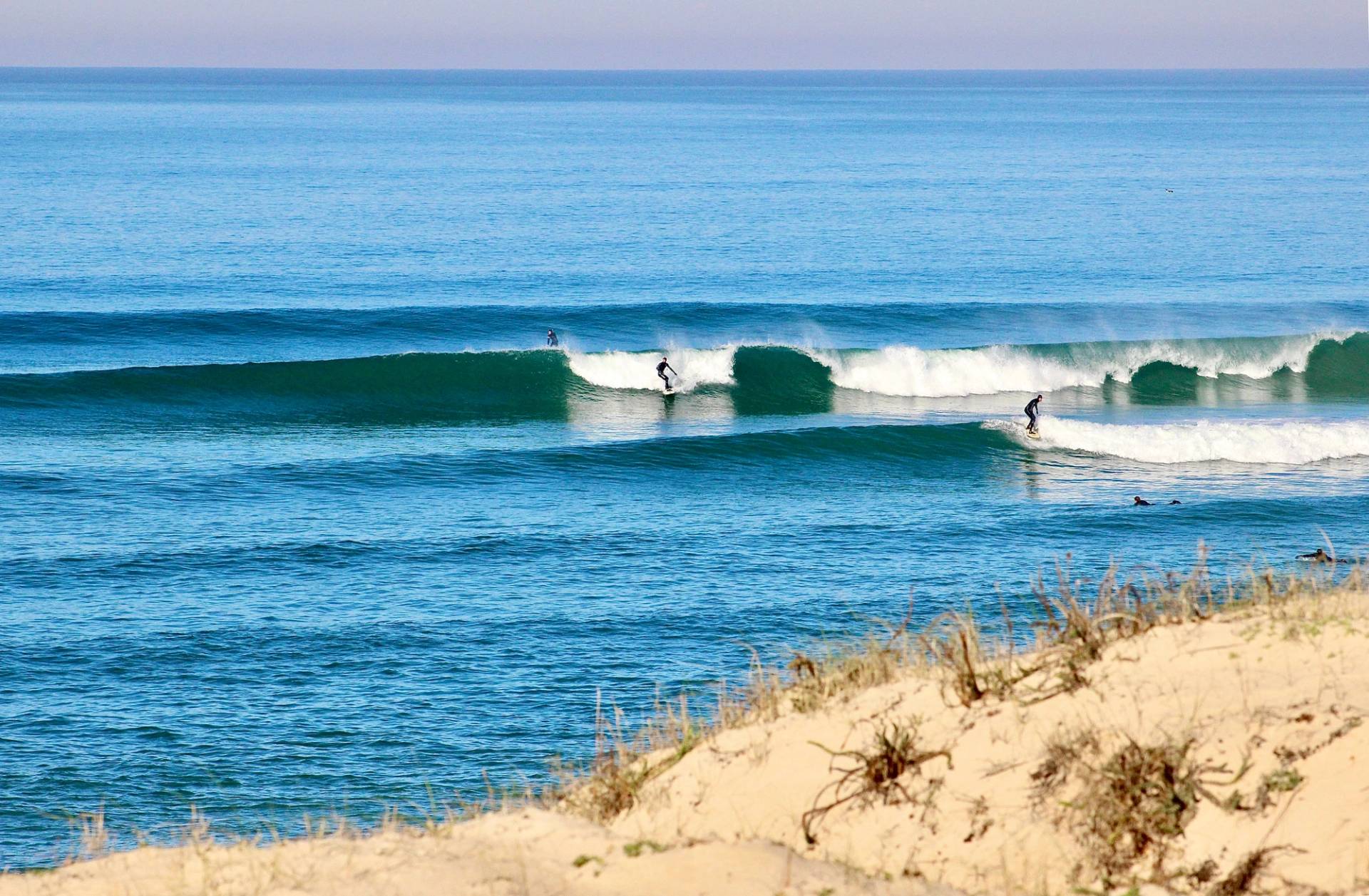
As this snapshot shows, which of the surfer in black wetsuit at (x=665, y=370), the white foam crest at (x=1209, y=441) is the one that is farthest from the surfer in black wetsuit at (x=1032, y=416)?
the surfer in black wetsuit at (x=665, y=370)

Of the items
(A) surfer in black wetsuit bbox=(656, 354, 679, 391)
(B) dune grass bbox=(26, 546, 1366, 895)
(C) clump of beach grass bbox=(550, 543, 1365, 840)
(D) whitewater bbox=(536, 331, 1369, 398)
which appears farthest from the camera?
(D) whitewater bbox=(536, 331, 1369, 398)

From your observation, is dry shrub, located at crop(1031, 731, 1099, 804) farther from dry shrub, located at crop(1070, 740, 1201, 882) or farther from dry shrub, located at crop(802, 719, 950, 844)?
dry shrub, located at crop(802, 719, 950, 844)

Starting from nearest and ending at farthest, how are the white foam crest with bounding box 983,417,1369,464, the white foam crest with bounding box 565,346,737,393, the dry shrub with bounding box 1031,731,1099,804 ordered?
the dry shrub with bounding box 1031,731,1099,804 < the white foam crest with bounding box 983,417,1369,464 < the white foam crest with bounding box 565,346,737,393

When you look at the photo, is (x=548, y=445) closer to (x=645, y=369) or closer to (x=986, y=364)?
(x=645, y=369)

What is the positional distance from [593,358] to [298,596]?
17623 millimetres

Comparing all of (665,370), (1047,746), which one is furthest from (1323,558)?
(665,370)

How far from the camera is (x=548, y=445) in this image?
27.6 m

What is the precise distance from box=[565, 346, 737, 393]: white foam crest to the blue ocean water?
13cm

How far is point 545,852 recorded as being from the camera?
21.2ft

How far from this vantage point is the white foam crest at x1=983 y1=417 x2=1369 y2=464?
86.7ft

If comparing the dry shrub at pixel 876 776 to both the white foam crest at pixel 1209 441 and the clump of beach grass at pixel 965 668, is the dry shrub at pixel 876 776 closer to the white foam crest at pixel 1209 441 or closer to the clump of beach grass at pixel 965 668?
the clump of beach grass at pixel 965 668

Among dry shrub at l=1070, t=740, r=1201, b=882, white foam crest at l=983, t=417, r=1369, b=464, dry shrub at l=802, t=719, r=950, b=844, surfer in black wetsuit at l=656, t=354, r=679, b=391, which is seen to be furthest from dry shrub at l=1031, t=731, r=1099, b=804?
surfer in black wetsuit at l=656, t=354, r=679, b=391

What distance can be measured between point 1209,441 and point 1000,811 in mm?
22450

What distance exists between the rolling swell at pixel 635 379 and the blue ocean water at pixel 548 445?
119mm
